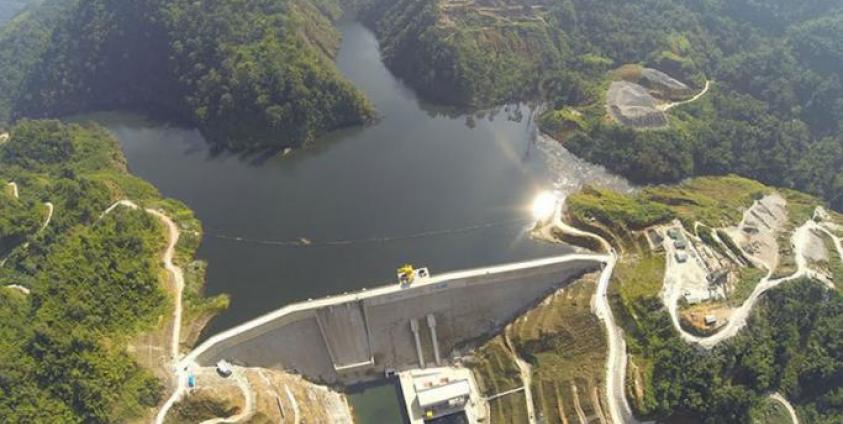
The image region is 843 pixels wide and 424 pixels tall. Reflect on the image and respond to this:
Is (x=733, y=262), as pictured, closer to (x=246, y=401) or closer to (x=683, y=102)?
(x=683, y=102)

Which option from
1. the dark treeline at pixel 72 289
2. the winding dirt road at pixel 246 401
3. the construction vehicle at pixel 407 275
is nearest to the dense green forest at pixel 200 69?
the dark treeline at pixel 72 289

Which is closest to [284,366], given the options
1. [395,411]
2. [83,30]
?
[395,411]

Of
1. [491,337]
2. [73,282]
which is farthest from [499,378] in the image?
[73,282]

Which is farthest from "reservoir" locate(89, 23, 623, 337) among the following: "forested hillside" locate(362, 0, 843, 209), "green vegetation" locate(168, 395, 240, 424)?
"green vegetation" locate(168, 395, 240, 424)

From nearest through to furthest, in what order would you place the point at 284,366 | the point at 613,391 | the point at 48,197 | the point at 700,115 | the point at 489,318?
the point at 613,391 → the point at 284,366 → the point at 489,318 → the point at 48,197 → the point at 700,115

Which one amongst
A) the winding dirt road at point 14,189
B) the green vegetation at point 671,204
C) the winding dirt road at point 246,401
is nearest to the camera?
the winding dirt road at point 246,401

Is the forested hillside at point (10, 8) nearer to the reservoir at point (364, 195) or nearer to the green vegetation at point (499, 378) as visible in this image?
the reservoir at point (364, 195)

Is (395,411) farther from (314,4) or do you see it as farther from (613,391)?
(314,4)
